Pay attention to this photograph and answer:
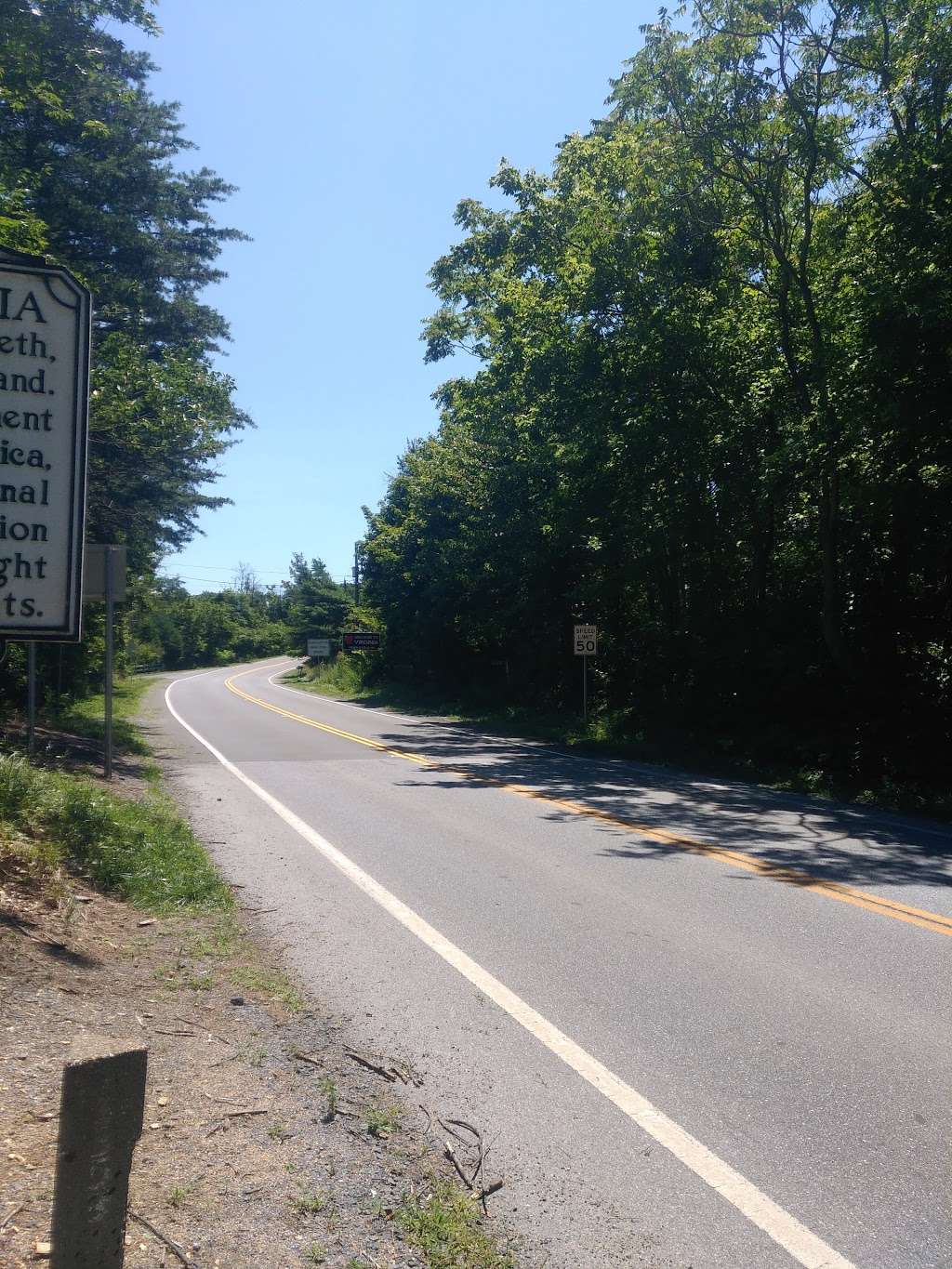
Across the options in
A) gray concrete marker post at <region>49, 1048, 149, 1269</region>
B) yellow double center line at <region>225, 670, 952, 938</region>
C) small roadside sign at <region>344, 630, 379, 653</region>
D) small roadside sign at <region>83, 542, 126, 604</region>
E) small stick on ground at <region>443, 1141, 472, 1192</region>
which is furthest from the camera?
small roadside sign at <region>344, 630, 379, 653</region>

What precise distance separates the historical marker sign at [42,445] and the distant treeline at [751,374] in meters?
12.7

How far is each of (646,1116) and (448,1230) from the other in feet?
3.94

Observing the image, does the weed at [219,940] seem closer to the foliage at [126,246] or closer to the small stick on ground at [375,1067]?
the small stick on ground at [375,1067]

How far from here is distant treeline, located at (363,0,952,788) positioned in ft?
49.3

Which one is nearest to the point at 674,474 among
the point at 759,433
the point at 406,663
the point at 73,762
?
the point at 759,433

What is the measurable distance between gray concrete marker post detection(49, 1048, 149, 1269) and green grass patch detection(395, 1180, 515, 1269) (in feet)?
3.64

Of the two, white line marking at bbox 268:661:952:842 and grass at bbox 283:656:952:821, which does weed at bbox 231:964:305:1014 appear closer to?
white line marking at bbox 268:661:952:842

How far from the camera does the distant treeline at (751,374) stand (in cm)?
1504

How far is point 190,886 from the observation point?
302 inches

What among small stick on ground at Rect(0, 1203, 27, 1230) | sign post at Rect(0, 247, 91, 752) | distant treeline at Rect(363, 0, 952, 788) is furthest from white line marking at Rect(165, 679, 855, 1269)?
distant treeline at Rect(363, 0, 952, 788)

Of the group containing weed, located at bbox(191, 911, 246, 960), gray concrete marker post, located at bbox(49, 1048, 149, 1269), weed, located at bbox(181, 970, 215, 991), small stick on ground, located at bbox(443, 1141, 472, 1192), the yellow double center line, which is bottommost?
the yellow double center line

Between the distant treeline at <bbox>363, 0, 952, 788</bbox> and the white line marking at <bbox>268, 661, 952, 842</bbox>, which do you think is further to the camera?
the distant treeline at <bbox>363, 0, 952, 788</bbox>

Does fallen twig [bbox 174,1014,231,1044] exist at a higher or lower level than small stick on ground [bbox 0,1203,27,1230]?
lower

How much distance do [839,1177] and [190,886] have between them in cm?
535
